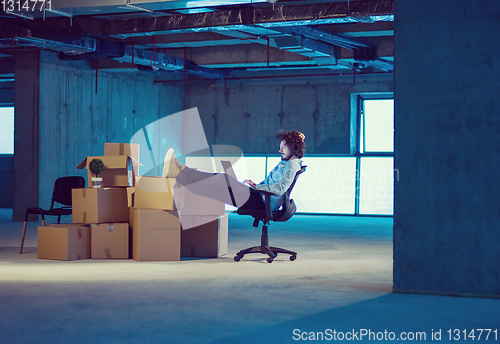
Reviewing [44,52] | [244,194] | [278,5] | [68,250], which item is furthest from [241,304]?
[44,52]

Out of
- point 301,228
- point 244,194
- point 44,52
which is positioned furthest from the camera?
point 44,52

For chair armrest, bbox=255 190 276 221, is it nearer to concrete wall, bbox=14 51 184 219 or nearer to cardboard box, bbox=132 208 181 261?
cardboard box, bbox=132 208 181 261

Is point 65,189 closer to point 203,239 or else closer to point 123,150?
point 123,150

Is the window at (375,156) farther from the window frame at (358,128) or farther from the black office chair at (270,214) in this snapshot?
the black office chair at (270,214)

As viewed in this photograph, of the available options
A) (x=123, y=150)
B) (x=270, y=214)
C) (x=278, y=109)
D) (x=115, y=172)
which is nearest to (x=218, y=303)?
(x=270, y=214)

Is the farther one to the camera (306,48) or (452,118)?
(306,48)

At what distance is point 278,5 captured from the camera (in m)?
6.31

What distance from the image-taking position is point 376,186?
1152 centimetres

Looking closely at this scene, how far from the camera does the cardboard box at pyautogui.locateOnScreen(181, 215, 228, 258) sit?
17.9ft

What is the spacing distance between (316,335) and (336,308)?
0.59 metres

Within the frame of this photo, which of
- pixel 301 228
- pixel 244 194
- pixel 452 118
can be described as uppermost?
pixel 452 118

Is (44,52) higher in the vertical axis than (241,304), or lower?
higher

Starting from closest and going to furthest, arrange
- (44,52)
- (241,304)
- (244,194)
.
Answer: (241,304)
(244,194)
(44,52)

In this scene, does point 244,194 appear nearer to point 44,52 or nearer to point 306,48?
point 306,48
